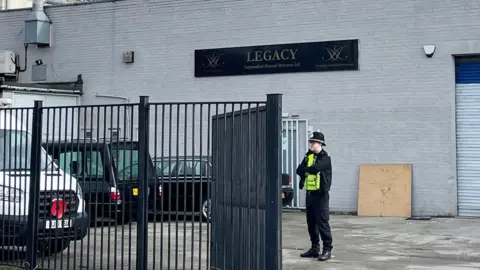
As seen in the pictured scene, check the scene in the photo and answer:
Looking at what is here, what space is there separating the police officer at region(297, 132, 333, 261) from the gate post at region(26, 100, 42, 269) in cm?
377

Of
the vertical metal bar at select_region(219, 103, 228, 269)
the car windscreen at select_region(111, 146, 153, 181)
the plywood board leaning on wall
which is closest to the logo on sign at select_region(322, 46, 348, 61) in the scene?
the plywood board leaning on wall

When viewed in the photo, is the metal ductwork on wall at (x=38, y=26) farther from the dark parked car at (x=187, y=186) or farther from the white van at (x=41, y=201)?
the dark parked car at (x=187, y=186)

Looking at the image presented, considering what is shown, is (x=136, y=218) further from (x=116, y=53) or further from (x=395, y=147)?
(x=116, y=53)

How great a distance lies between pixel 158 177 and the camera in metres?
8.40

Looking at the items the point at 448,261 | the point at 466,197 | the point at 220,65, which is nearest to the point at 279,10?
the point at 220,65

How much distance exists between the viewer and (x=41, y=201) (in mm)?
9414

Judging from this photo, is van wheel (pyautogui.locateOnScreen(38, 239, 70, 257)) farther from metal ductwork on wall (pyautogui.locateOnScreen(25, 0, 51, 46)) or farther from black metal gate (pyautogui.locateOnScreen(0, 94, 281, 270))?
metal ductwork on wall (pyautogui.locateOnScreen(25, 0, 51, 46))

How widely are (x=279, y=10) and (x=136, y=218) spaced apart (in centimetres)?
1229

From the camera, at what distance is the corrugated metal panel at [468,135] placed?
17.6 metres

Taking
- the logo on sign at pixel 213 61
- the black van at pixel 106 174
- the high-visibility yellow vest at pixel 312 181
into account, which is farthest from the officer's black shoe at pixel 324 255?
the logo on sign at pixel 213 61

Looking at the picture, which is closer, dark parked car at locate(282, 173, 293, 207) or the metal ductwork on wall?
dark parked car at locate(282, 173, 293, 207)

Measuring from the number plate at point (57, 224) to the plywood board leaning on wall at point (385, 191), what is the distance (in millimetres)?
10324

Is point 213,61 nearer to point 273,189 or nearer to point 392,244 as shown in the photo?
point 392,244

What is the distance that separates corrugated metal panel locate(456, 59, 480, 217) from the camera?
57.9 feet
